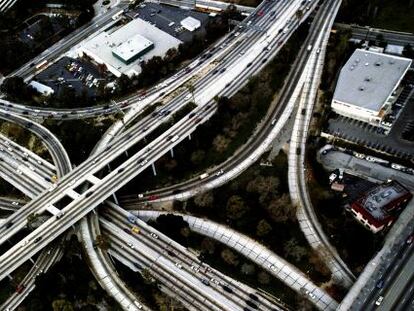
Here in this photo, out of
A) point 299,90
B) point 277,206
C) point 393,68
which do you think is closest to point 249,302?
point 277,206

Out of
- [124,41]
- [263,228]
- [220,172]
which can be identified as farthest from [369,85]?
[124,41]

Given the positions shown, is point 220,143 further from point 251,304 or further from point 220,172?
point 251,304

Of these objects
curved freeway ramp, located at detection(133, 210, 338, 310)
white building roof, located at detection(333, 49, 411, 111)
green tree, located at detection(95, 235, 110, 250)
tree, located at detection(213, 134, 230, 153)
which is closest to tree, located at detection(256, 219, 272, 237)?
curved freeway ramp, located at detection(133, 210, 338, 310)

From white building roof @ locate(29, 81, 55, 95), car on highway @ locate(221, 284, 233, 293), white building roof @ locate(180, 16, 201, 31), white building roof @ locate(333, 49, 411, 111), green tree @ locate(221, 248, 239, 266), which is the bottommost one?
car on highway @ locate(221, 284, 233, 293)

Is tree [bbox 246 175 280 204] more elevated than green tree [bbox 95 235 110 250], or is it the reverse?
tree [bbox 246 175 280 204]

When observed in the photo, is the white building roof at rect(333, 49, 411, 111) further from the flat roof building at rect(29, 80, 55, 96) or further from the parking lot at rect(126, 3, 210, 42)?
the flat roof building at rect(29, 80, 55, 96)

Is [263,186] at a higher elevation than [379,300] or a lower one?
higher

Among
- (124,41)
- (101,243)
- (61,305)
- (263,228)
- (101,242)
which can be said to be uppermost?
(124,41)
